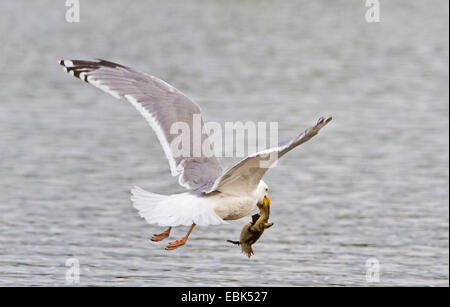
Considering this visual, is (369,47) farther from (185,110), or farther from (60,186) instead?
(185,110)

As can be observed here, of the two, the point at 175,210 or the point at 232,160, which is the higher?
the point at 232,160

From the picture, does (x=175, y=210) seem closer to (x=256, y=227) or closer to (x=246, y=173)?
(x=246, y=173)

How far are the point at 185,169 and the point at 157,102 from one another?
62cm

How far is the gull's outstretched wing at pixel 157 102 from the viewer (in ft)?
24.7

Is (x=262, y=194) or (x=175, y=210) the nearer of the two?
(x=175, y=210)

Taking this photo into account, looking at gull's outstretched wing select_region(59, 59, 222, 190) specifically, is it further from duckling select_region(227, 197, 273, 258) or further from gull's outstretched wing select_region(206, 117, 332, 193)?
gull's outstretched wing select_region(206, 117, 332, 193)

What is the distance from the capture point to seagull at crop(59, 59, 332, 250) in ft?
20.9

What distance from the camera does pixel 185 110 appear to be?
25.3 feet

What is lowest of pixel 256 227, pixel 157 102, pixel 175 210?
pixel 256 227

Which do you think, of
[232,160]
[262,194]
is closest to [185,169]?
[262,194]

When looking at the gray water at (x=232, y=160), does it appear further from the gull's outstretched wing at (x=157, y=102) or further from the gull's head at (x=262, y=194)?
the gull's head at (x=262, y=194)

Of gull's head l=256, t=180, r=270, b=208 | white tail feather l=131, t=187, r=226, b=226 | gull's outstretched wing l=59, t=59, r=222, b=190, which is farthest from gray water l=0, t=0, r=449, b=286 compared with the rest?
white tail feather l=131, t=187, r=226, b=226

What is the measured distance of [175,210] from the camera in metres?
6.48
